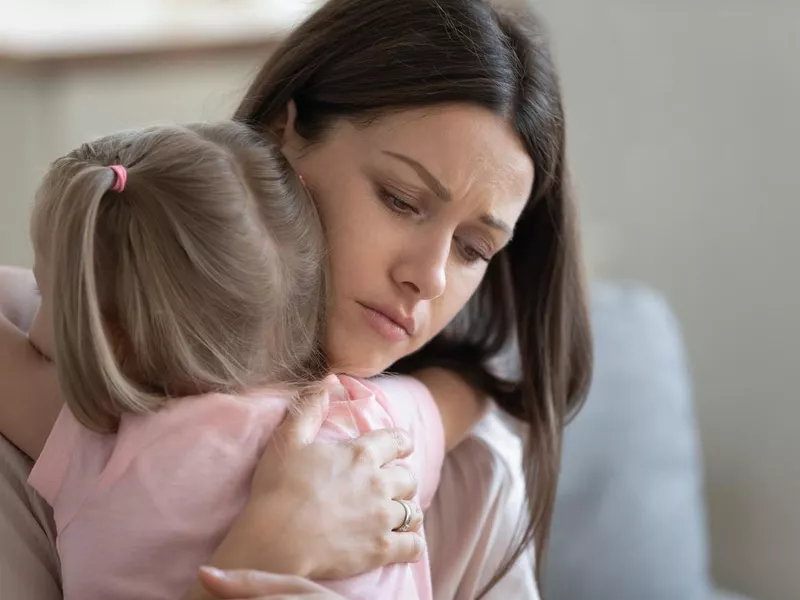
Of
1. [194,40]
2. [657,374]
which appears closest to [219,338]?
[657,374]

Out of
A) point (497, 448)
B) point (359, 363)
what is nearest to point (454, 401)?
point (497, 448)

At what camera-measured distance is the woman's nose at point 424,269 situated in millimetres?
879

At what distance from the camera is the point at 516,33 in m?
0.97

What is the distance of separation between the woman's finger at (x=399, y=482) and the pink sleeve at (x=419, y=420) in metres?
0.07

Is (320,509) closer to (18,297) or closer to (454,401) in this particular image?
(454,401)

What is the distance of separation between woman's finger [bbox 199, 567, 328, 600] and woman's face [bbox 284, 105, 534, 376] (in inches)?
9.7

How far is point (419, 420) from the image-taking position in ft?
3.19

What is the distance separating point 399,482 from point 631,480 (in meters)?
0.84

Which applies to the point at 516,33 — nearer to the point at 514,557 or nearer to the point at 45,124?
the point at 514,557

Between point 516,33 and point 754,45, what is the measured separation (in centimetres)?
114

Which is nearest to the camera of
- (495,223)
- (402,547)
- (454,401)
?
(402,547)

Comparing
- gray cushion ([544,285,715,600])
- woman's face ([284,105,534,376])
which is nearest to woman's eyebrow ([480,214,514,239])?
woman's face ([284,105,534,376])

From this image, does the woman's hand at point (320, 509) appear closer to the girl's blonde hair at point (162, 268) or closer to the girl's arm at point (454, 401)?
the girl's blonde hair at point (162, 268)

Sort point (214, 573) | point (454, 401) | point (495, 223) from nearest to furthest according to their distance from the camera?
point (214, 573), point (495, 223), point (454, 401)
